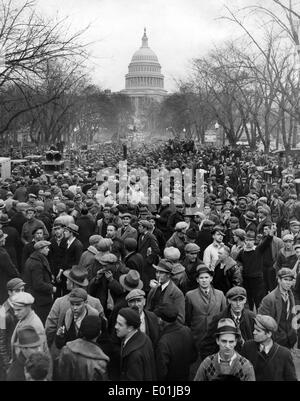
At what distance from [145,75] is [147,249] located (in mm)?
141787

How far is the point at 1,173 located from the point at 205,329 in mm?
18348

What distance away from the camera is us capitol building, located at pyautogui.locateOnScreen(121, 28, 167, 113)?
144m

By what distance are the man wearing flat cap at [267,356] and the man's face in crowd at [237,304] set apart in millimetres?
700

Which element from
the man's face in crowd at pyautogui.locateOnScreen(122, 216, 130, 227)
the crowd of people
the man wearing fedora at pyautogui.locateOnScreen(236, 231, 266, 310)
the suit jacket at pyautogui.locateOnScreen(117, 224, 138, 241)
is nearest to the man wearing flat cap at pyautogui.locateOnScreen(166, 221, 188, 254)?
the crowd of people

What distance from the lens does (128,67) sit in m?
153

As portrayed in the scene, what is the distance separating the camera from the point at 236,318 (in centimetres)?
540

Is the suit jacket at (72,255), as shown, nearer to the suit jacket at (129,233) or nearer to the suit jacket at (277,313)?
the suit jacket at (129,233)

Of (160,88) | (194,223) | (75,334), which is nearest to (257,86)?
(194,223)

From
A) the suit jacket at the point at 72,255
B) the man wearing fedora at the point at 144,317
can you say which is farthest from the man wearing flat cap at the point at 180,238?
the man wearing fedora at the point at 144,317

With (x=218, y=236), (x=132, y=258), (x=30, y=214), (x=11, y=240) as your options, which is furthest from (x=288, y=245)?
(x=30, y=214)

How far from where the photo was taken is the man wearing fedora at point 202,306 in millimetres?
5730

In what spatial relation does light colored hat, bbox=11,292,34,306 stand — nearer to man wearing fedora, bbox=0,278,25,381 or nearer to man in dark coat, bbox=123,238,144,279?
man wearing fedora, bbox=0,278,25,381

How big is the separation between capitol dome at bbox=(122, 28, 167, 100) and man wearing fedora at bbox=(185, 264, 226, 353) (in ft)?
460

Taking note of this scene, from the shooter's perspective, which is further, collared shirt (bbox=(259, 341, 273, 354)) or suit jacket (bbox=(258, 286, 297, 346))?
suit jacket (bbox=(258, 286, 297, 346))
